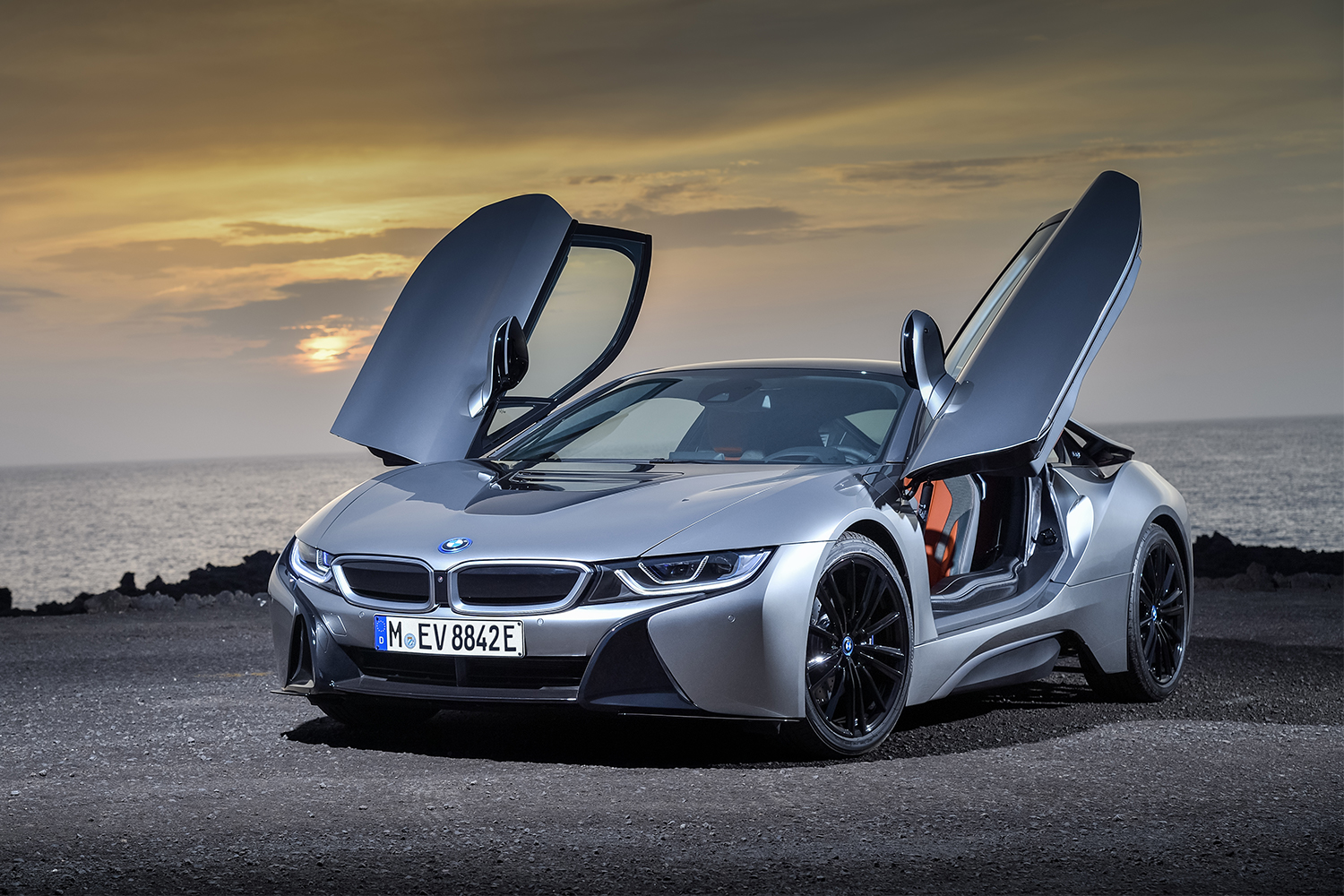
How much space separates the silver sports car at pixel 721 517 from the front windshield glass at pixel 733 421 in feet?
0.05

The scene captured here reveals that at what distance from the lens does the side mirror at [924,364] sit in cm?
551

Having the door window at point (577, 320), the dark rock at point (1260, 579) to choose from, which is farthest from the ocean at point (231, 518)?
the door window at point (577, 320)

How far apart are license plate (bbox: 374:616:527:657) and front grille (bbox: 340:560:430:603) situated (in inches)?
3.8

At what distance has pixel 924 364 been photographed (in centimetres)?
554

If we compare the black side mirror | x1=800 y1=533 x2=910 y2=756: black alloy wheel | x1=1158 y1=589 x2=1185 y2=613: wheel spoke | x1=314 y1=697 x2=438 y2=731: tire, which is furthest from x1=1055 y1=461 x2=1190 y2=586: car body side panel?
x1=314 y1=697 x2=438 y2=731: tire

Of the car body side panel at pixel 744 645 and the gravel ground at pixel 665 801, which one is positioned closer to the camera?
the gravel ground at pixel 665 801

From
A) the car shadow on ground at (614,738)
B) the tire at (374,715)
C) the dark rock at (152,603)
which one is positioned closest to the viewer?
the car shadow on ground at (614,738)

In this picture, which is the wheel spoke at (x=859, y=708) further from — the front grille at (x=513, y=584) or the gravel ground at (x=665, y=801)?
the front grille at (x=513, y=584)

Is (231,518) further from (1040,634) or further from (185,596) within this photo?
(1040,634)

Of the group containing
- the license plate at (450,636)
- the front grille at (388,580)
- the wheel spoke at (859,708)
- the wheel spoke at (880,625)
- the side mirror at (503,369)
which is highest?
the side mirror at (503,369)

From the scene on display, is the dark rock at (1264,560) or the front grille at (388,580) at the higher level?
the front grille at (388,580)

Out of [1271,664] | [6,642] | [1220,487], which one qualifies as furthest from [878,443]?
[1220,487]

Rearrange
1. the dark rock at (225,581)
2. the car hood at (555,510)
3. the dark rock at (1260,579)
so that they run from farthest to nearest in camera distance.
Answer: the dark rock at (225,581)
the dark rock at (1260,579)
the car hood at (555,510)

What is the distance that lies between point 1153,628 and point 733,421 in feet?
7.68
